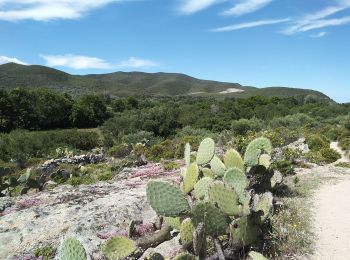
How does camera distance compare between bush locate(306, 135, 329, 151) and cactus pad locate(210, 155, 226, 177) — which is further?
bush locate(306, 135, 329, 151)

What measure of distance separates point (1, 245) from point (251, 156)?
4755 millimetres

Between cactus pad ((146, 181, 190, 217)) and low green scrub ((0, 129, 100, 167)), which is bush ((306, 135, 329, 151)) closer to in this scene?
cactus pad ((146, 181, 190, 217))

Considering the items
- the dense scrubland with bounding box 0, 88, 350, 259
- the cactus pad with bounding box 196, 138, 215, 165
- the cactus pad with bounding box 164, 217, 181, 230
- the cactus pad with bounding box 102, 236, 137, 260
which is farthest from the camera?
the dense scrubland with bounding box 0, 88, 350, 259

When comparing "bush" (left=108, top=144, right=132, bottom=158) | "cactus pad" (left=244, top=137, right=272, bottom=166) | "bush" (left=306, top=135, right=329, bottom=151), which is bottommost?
"bush" (left=108, top=144, right=132, bottom=158)

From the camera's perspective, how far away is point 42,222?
7.84 metres

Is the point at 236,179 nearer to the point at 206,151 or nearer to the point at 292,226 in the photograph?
the point at 292,226

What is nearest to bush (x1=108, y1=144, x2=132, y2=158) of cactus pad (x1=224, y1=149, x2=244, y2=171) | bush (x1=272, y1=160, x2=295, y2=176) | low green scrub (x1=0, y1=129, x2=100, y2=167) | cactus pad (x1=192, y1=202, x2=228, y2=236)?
low green scrub (x1=0, y1=129, x2=100, y2=167)

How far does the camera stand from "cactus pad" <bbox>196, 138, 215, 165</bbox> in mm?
8289

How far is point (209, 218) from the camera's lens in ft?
17.1

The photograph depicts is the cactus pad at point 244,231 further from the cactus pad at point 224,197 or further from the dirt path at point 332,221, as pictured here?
the dirt path at point 332,221

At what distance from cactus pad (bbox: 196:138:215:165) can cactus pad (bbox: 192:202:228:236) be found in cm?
300

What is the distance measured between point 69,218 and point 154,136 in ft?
127

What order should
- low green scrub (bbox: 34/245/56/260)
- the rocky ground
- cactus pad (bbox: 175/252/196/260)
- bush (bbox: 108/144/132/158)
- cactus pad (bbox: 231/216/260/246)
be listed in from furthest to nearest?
bush (bbox: 108/144/132/158)
the rocky ground
low green scrub (bbox: 34/245/56/260)
cactus pad (bbox: 231/216/260/246)
cactus pad (bbox: 175/252/196/260)

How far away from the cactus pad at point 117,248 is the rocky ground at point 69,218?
93cm
